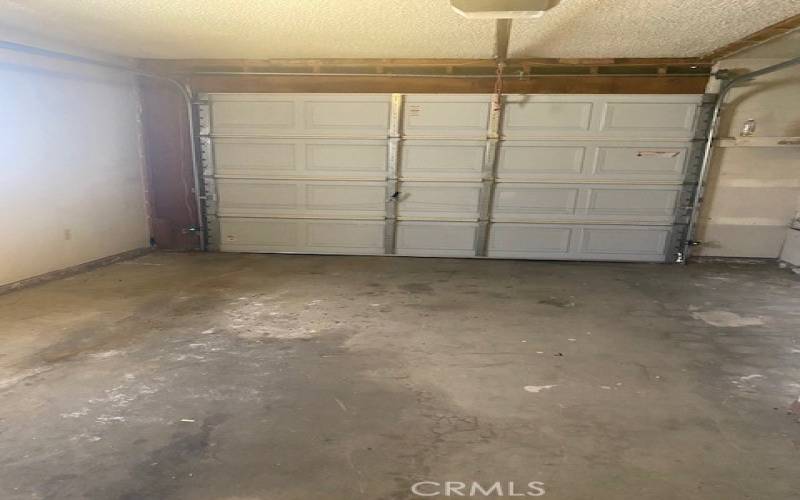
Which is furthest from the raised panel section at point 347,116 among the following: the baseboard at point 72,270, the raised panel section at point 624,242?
the raised panel section at point 624,242

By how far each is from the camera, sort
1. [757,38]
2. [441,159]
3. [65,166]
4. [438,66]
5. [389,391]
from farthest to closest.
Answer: [441,159] → [438,66] → [65,166] → [757,38] → [389,391]

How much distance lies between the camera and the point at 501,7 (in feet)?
9.31

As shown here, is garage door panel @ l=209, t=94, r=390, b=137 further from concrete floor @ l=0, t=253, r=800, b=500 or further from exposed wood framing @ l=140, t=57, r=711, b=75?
concrete floor @ l=0, t=253, r=800, b=500

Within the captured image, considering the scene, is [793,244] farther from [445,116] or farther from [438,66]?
[438,66]

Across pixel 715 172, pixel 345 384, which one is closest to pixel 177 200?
pixel 345 384

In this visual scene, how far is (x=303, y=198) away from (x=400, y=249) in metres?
1.46

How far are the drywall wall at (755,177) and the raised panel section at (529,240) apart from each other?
176 centimetres

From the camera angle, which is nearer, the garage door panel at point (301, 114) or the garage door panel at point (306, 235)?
the garage door panel at point (301, 114)

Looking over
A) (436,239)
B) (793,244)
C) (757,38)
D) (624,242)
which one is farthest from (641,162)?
(436,239)

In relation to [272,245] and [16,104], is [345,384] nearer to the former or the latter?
[272,245]

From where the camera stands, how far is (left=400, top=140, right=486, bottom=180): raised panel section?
17.9 feet

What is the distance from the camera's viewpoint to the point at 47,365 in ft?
8.79

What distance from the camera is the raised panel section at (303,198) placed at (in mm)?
5652

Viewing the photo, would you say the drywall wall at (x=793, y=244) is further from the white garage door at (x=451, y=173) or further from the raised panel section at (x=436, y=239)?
the raised panel section at (x=436, y=239)
